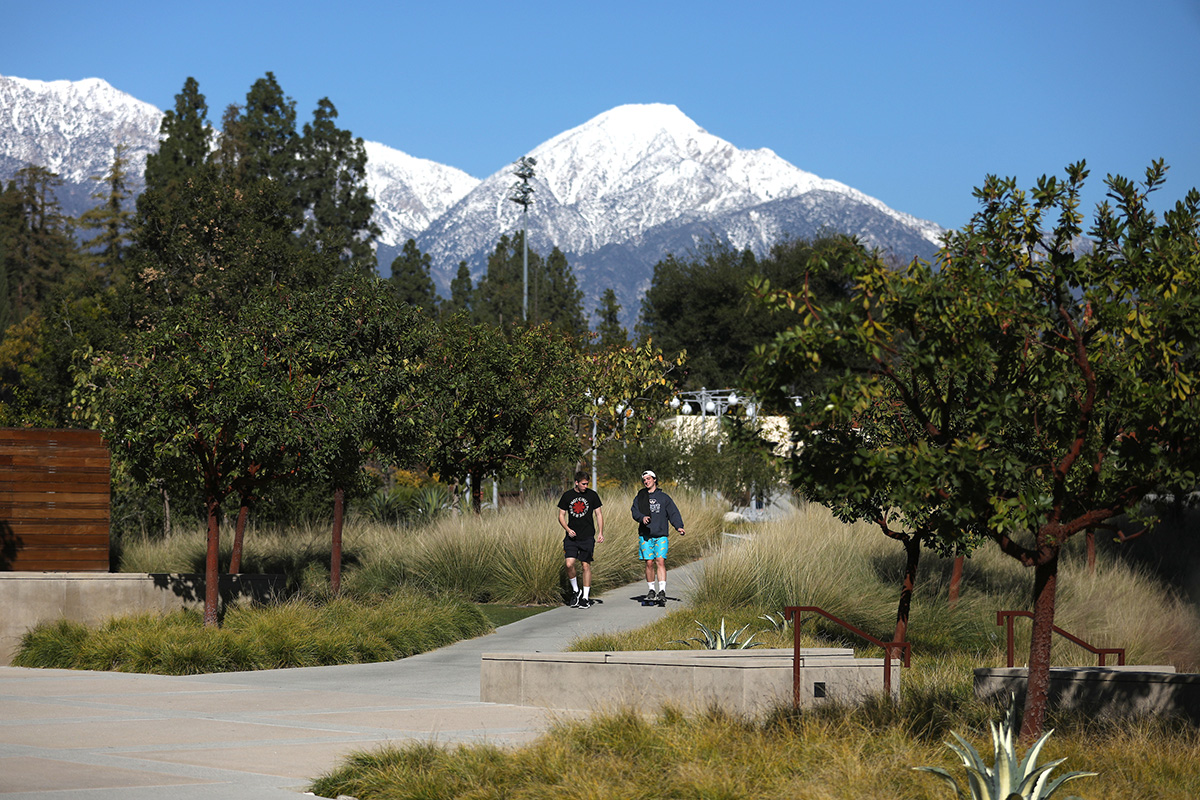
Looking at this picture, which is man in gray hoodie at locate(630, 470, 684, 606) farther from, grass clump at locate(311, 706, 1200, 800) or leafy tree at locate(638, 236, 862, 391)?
leafy tree at locate(638, 236, 862, 391)

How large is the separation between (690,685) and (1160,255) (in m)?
4.72

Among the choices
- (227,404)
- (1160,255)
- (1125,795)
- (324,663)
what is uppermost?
(1160,255)

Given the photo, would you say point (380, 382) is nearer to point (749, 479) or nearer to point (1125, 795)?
point (1125, 795)

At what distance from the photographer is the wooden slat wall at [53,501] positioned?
52.4 feet

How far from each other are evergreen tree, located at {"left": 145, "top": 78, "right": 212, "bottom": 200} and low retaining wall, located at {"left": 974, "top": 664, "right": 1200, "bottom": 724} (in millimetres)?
42647

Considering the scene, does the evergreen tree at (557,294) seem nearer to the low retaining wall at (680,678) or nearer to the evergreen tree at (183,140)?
the evergreen tree at (183,140)

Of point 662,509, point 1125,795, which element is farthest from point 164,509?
point 1125,795

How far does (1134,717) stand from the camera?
27.7ft

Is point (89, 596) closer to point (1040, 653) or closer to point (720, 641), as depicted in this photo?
point (720, 641)

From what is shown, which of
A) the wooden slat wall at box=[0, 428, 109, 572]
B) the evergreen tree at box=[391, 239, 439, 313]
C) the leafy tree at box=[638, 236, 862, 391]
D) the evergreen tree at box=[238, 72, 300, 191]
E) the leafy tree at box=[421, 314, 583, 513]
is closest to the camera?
the wooden slat wall at box=[0, 428, 109, 572]

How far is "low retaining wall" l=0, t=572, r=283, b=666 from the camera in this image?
1339 cm

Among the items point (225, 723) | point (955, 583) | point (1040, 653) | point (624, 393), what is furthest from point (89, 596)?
point (624, 393)

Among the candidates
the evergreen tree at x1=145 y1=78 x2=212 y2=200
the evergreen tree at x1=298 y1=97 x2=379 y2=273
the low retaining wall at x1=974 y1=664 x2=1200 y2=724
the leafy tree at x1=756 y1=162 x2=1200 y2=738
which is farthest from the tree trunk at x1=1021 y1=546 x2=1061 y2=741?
the evergreen tree at x1=298 y1=97 x2=379 y2=273

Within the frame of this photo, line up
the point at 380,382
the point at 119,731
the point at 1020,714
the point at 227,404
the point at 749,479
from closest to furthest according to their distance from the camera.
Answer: the point at 119,731
the point at 1020,714
the point at 227,404
the point at 380,382
the point at 749,479
